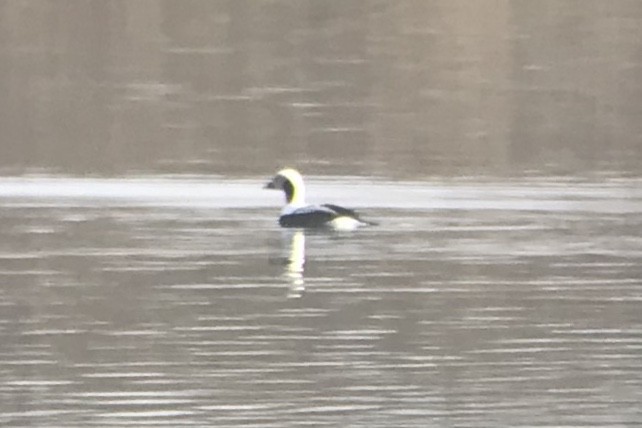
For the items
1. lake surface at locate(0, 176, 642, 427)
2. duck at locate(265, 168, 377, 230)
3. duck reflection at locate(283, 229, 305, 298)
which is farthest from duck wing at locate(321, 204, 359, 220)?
duck reflection at locate(283, 229, 305, 298)

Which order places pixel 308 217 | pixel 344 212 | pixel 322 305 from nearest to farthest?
1. pixel 322 305
2. pixel 344 212
3. pixel 308 217

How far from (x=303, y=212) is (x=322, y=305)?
148 inches

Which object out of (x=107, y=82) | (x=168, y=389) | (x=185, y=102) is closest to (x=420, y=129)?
(x=185, y=102)

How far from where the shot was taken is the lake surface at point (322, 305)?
1130 cm

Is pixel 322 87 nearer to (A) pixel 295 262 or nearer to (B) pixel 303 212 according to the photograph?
(B) pixel 303 212

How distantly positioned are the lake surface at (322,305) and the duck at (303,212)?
108 millimetres

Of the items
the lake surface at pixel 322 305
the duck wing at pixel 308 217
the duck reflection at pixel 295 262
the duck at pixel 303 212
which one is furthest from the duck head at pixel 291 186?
the duck reflection at pixel 295 262

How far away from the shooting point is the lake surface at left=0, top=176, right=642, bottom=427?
11305 mm

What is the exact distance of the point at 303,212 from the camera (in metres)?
17.9

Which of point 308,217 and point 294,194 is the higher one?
point 294,194

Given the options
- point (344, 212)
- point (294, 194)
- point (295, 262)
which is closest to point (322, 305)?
point (295, 262)

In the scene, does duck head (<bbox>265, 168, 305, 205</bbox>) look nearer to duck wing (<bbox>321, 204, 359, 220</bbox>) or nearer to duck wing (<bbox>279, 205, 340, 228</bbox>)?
duck wing (<bbox>279, 205, 340, 228</bbox>)

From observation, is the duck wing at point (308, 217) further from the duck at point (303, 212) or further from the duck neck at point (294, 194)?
the duck neck at point (294, 194)

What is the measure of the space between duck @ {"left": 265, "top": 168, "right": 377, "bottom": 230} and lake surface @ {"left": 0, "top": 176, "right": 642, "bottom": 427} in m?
0.11
